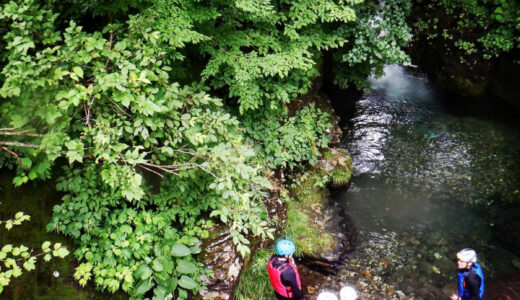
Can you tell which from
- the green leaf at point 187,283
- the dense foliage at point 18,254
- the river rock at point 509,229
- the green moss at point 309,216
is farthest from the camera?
the river rock at point 509,229

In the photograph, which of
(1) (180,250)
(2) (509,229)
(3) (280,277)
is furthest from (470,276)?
(1) (180,250)

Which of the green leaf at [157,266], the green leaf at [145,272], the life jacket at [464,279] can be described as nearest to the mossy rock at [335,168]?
the life jacket at [464,279]

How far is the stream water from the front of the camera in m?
6.56

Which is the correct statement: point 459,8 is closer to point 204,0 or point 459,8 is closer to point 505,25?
point 505,25

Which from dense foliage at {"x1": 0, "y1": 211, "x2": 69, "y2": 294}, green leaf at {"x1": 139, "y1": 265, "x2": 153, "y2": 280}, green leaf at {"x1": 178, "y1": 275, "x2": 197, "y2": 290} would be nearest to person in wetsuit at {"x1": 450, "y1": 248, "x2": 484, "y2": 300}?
green leaf at {"x1": 178, "y1": 275, "x2": 197, "y2": 290}

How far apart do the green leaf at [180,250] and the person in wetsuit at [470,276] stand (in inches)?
162

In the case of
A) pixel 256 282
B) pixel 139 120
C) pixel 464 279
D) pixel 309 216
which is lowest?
pixel 256 282

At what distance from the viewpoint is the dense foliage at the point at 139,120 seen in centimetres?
351

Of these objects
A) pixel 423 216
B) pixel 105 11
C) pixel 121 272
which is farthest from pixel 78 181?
pixel 423 216

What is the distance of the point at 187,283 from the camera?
14.9 ft

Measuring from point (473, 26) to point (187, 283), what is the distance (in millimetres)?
12365

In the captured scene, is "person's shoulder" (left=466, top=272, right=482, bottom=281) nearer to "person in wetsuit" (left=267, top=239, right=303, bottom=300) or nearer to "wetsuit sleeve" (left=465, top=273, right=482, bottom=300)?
"wetsuit sleeve" (left=465, top=273, right=482, bottom=300)

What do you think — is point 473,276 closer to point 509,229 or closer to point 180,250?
point 509,229

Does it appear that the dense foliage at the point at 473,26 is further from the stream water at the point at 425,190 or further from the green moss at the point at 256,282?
the green moss at the point at 256,282
